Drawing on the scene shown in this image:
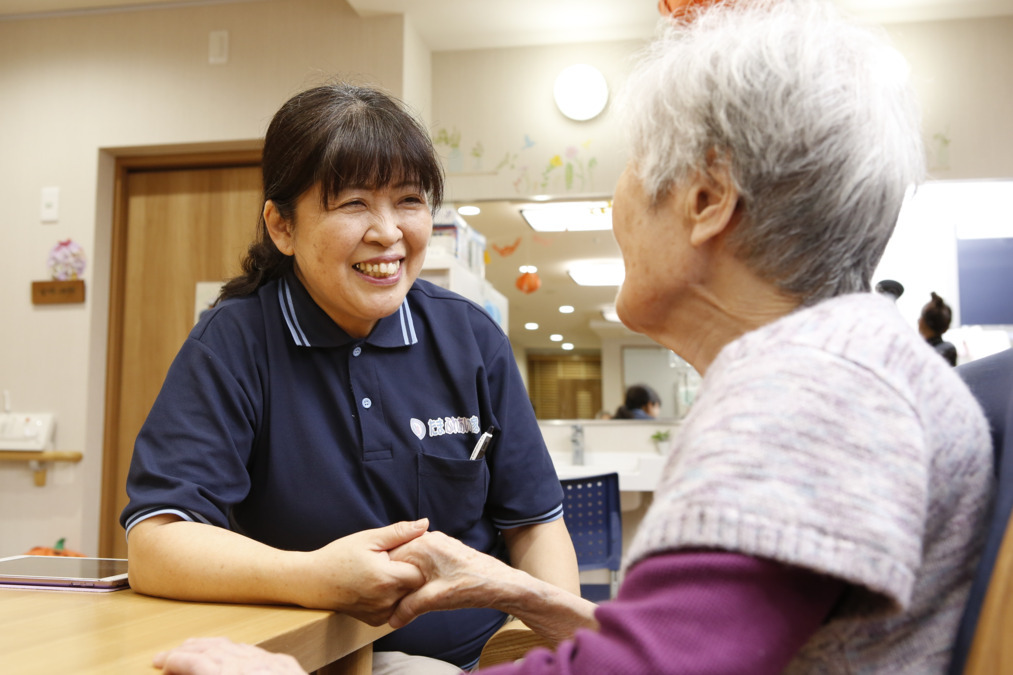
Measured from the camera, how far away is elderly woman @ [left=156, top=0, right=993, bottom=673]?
510 mm

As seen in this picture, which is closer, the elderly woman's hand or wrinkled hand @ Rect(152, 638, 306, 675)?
wrinkled hand @ Rect(152, 638, 306, 675)

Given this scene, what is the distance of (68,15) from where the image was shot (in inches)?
160

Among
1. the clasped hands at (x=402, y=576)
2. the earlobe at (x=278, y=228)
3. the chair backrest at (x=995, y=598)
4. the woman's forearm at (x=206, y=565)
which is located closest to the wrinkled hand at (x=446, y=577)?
the clasped hands at (x=402, y=576)

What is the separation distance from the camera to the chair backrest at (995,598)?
51 centimetres

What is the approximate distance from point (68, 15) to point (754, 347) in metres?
4.52

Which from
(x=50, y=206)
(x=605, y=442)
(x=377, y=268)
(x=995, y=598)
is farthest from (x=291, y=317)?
(x=50, y=206)

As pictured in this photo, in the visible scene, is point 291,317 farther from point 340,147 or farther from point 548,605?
point 548,605

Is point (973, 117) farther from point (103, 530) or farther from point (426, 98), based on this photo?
point (103, 530)

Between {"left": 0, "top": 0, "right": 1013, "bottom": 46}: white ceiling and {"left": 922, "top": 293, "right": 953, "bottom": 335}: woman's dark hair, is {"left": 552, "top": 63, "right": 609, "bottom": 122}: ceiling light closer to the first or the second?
{"left": 0, "top": 0, "right": 1013, "bottom": 46}: white ceiling

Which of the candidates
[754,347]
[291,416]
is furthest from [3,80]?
[754,347]

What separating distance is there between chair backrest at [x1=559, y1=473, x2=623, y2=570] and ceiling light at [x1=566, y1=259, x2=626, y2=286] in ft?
4.65

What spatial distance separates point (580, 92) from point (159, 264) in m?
2.29

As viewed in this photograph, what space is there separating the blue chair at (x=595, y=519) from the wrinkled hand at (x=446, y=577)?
2.03 metres

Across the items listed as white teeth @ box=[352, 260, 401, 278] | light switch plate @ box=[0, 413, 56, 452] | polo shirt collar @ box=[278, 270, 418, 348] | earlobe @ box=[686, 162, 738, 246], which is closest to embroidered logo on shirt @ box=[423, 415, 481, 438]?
polo shirt collar @ box=[278, 270, 418, 348]
